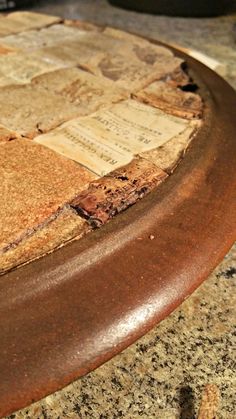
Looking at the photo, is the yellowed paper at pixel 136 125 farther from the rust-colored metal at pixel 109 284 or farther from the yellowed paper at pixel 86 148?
the rust-colored metal at pixel 109 284

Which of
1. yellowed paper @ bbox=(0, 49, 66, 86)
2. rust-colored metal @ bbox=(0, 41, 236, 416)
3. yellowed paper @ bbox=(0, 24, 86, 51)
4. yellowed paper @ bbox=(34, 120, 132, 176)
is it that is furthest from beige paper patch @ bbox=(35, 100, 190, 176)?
yellowed paper @ bbox=(0, 24, 86, 51)

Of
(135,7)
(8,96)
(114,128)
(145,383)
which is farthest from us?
(135,7)

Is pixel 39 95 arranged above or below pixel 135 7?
above

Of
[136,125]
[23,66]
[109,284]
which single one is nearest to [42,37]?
[23,66]

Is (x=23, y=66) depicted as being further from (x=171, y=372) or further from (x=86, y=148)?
(x=171, y=372)

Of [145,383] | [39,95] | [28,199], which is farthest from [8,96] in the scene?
[145,383]

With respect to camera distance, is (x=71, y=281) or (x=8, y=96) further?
(x=8, y=96)

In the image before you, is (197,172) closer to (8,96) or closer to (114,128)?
(114,128)
